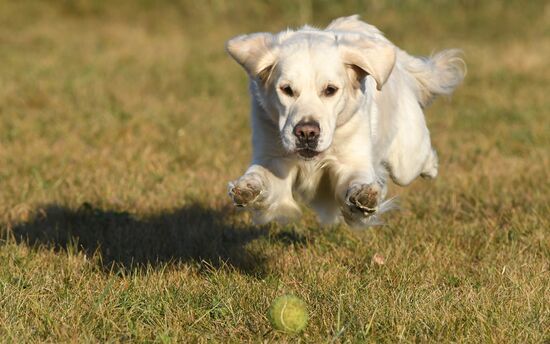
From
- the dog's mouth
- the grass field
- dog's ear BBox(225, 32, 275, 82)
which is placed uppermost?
dog's ear BBox(225, 32, 275, 82)

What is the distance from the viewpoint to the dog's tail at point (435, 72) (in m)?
6.00

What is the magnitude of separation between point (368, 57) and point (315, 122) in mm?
542

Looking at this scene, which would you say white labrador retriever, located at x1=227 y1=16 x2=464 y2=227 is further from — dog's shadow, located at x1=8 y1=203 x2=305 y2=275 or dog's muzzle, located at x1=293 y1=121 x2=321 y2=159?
dog's shadow, located at x1=8 y1=203 x2=305 y2=275

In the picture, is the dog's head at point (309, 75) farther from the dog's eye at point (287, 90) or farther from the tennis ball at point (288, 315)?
the tennis ball at point (288, 315)

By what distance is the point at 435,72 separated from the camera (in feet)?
20.1

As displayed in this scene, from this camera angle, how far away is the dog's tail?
Result: 6.00 metres

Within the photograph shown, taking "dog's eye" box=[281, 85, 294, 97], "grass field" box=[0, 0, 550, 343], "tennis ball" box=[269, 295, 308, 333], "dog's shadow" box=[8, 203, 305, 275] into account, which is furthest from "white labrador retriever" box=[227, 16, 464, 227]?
"tennis ball" box=[269, 295, 308, 333]

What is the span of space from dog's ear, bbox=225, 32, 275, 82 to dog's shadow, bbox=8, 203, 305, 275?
0.99m

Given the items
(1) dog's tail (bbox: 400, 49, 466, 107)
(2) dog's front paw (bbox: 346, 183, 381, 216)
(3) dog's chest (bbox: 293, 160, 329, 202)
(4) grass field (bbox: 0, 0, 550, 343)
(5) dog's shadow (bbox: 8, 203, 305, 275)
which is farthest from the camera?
(1) dog's tail (bbox: 400, 49, 466, 107)

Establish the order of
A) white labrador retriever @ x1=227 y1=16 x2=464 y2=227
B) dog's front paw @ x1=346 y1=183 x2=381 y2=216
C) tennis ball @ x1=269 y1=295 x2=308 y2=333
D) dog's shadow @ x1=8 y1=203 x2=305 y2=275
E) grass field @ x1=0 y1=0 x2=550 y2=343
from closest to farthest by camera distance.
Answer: tennis ball @ x1=269 y1=295 x2=308 y2=333, grass field @ x1=0 y1=0 x2=550 y2=343, dog's front paw @ x1=346 y1=183 x2=381 y2=216, white labrador retriever @ x1=227 y1=16 x2=464 y2=227, dog's shadow @ x1=8 y1=203 x2=305 y2=275

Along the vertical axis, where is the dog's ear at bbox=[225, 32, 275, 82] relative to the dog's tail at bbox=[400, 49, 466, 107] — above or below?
above

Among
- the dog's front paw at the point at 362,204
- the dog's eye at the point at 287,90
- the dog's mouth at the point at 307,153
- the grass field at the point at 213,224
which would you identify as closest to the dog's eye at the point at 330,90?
the dog's eye at the point at 287,90

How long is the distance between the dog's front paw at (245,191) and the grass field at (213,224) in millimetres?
403

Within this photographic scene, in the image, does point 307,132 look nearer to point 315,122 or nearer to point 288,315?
point 315,122
